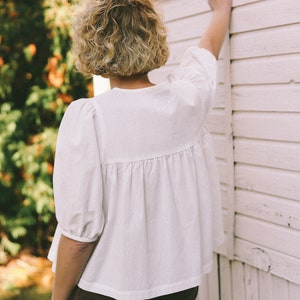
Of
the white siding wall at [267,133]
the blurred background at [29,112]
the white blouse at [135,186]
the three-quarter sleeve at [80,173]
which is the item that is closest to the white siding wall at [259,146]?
the white siding wall at [267,133]

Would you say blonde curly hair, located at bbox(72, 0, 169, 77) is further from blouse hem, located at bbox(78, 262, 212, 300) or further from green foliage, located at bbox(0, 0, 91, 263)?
green foliage, located at bbox(0, 0, 91, 263)

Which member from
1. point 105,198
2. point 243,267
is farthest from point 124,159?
point 243,267

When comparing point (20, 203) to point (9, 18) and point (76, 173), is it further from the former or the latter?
point (76, 173)

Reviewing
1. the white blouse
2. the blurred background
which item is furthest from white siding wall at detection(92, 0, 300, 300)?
the blurred background

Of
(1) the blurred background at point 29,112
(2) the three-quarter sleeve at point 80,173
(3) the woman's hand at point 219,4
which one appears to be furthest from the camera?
(1) the blurred background at point 29,112

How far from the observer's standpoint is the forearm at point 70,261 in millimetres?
1818

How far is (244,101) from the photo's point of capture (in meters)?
2.50

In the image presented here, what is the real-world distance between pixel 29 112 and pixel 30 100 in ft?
0.44

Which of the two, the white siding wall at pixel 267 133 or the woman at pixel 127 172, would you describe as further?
the white siding wall at pixel 267 133

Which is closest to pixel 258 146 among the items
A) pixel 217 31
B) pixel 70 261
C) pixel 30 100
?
pixel 217 31

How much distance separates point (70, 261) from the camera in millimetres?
1828

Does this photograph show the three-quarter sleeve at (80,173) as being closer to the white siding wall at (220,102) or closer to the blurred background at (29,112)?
the white siding wall at (220,102)

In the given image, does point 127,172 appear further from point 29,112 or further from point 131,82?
point 29,112

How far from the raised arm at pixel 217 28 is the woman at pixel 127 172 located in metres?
0.35
